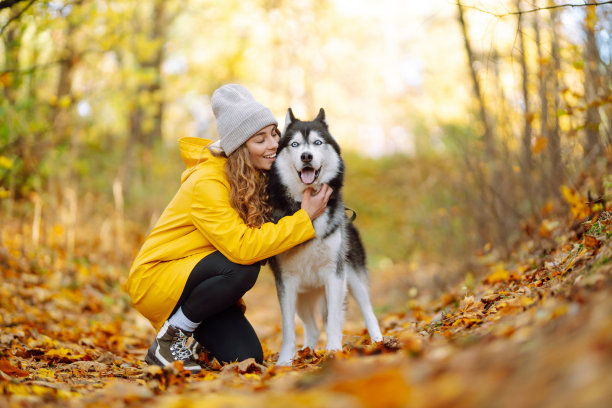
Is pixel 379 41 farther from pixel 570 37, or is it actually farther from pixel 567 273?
pixel 567 273

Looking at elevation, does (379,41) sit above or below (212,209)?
above

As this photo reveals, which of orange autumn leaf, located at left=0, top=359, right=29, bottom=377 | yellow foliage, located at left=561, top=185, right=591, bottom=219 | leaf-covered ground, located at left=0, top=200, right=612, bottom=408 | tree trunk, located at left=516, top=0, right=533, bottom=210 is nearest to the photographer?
leaf-covered ground, located at left=0, top=200, right=612, bottom=408

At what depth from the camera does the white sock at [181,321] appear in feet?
9.85

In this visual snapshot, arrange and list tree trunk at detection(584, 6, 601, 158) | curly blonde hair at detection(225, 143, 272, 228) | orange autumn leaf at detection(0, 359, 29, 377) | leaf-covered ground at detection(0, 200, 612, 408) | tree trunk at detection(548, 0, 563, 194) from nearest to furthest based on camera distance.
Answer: leaf-covered ground at detection(0, 200, 612, 408)
orange autumn leaf at detection(0, 359, 29, 377)
curly blonde hair at detection(225, 143, 272, 228)
tree trunk at detection(584, 6, 601, 158)
tree trunk at detection(548, 0, 563, 194)

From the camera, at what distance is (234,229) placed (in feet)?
9.58

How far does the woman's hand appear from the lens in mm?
3129

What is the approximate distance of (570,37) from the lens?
14.5ft

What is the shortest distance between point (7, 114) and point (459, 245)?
17.6 ft

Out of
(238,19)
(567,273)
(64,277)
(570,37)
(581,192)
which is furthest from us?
(238,19)

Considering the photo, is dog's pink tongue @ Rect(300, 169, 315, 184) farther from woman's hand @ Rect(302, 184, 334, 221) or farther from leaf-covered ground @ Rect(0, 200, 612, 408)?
leaf-covered ground @ Rect(0, 200, 612, 408)

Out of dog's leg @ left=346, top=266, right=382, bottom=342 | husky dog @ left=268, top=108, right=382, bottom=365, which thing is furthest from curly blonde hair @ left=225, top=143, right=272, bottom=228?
dog's leg @ left=346, top=266, right=382, bottom=342

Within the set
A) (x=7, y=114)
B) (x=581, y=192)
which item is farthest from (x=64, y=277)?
(x=581, y=192)

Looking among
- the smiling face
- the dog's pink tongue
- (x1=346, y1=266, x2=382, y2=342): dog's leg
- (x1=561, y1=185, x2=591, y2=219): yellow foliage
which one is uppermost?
the smiling face

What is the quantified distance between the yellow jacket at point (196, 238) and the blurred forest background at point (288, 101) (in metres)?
1.60
